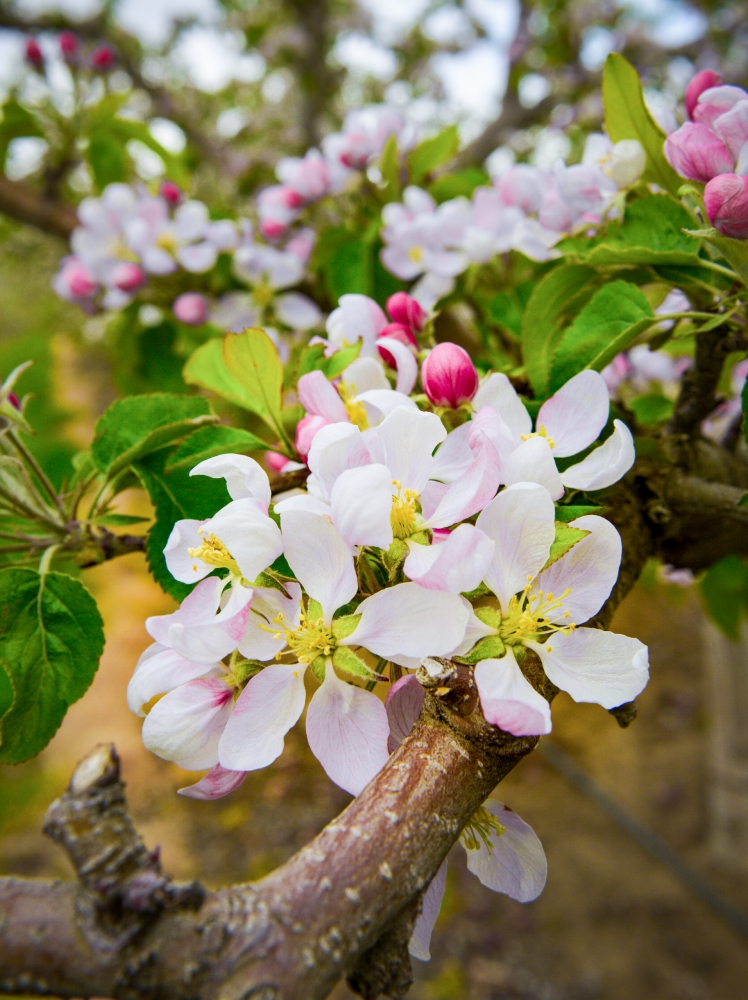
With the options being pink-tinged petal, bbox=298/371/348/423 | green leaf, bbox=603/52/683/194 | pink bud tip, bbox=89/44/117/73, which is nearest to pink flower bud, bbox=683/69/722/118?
green leaf, bbox=603/52/683/194

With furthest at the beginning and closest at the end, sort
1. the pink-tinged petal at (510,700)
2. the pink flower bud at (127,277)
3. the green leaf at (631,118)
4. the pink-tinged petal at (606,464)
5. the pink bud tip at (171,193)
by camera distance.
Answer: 1. the pink bud tip at (171,193)
2. the pink flower bud at (127,277)
3. the green leaf at (631,118)
4. the pink-tinged petal at (606,464)
5. the pink-tinged petal at (510,700)

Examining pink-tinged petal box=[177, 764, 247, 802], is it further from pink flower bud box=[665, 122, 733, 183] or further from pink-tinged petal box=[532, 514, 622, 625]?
pink flower bud box=[665, 122, 733, 183]

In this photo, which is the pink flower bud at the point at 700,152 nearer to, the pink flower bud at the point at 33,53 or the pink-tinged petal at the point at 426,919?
the pink-tinged petal at the point at 426,919

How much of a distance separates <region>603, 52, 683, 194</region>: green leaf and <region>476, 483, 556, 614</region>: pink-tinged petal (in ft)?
1.22

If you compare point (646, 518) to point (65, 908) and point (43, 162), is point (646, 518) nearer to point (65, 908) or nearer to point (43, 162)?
point (65, 908)

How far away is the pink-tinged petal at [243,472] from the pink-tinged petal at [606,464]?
19 centimetres

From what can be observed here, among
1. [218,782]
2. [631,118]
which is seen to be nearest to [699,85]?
[631,118]

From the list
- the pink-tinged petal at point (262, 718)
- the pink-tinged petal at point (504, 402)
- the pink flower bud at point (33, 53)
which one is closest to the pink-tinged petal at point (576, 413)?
the pink-tinged petal at point (504, 402)

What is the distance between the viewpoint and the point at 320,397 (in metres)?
0.46

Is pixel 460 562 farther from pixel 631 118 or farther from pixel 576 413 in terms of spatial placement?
pixel 631 118

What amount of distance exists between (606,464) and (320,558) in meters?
0.20

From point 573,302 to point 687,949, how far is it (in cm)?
307

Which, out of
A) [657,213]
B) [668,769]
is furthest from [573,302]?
[668,769]

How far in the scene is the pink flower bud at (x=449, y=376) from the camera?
0.46 metres
